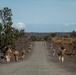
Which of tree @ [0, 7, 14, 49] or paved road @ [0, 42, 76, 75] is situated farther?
tree @ [0, 7, 14, 49]

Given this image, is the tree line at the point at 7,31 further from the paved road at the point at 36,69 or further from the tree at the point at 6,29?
the paved road at the point at 36,69

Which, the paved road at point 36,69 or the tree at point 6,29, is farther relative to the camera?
the tree at point 6,29

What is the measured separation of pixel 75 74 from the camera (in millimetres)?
21047

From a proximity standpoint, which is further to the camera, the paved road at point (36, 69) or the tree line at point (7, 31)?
the tree line at point (7, 31)

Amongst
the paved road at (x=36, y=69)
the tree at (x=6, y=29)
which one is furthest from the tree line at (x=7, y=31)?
the paved road at (x=36, y=69)

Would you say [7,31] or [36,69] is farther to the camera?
[7,31]

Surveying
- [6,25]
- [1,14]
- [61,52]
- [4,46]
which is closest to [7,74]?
[61,52]

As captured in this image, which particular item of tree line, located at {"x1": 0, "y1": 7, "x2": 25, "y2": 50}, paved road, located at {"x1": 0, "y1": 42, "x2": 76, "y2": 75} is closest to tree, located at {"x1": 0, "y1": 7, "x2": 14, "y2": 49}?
tree line, located at {"x1": 0, "y1": 7, "x2": 25, "y2": 50}

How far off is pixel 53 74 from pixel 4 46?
25.5 m

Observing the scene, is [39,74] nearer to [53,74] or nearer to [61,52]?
[53,74]

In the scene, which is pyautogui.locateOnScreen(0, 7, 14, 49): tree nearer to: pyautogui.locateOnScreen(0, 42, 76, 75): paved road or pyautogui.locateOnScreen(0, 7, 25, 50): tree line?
pyautogui.locateOnScreen(0, 7, 25, 50): tree line

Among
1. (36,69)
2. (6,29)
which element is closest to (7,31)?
(6,29)

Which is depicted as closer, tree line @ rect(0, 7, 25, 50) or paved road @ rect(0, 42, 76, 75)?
paved road @ rect(0, 42, 76, 75)

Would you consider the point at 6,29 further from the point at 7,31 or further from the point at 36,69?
the point at 36,69
